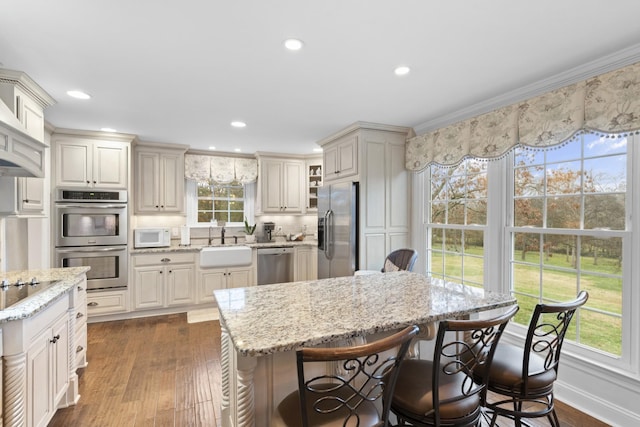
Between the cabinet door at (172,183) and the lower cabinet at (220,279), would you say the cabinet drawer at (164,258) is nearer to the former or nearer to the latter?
the lower cabinet at (220,279)

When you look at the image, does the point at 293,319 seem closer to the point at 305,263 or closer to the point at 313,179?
the point at 305,263

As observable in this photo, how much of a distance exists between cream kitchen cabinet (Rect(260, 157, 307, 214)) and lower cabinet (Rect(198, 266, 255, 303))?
1.11 metres

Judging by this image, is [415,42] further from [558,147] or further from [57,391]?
[57,391]

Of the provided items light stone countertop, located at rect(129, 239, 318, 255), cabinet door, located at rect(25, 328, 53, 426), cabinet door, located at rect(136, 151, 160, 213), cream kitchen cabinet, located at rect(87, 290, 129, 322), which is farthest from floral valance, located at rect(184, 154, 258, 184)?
cabinet door, located at rect(25, 328, 53, 426)

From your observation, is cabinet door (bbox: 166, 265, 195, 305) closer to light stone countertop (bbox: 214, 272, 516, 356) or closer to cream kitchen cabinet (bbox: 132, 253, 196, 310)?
cream kitchen cabinet (bbox: 132, 253, 196, 310)

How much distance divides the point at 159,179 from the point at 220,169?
97cm

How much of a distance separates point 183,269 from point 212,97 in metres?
2.71

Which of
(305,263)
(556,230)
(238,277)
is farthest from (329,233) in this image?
(556,230)

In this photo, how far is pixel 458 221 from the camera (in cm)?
346

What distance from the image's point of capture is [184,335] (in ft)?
12.3

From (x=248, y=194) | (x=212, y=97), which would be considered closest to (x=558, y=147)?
(x=212, y=97)

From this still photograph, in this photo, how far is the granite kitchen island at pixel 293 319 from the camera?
1246 millimetres

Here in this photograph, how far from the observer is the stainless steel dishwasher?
201 inches

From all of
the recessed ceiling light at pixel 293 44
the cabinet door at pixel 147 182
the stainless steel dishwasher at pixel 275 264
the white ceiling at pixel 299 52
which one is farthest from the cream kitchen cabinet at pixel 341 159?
the cabinet door at pixel 147 182
